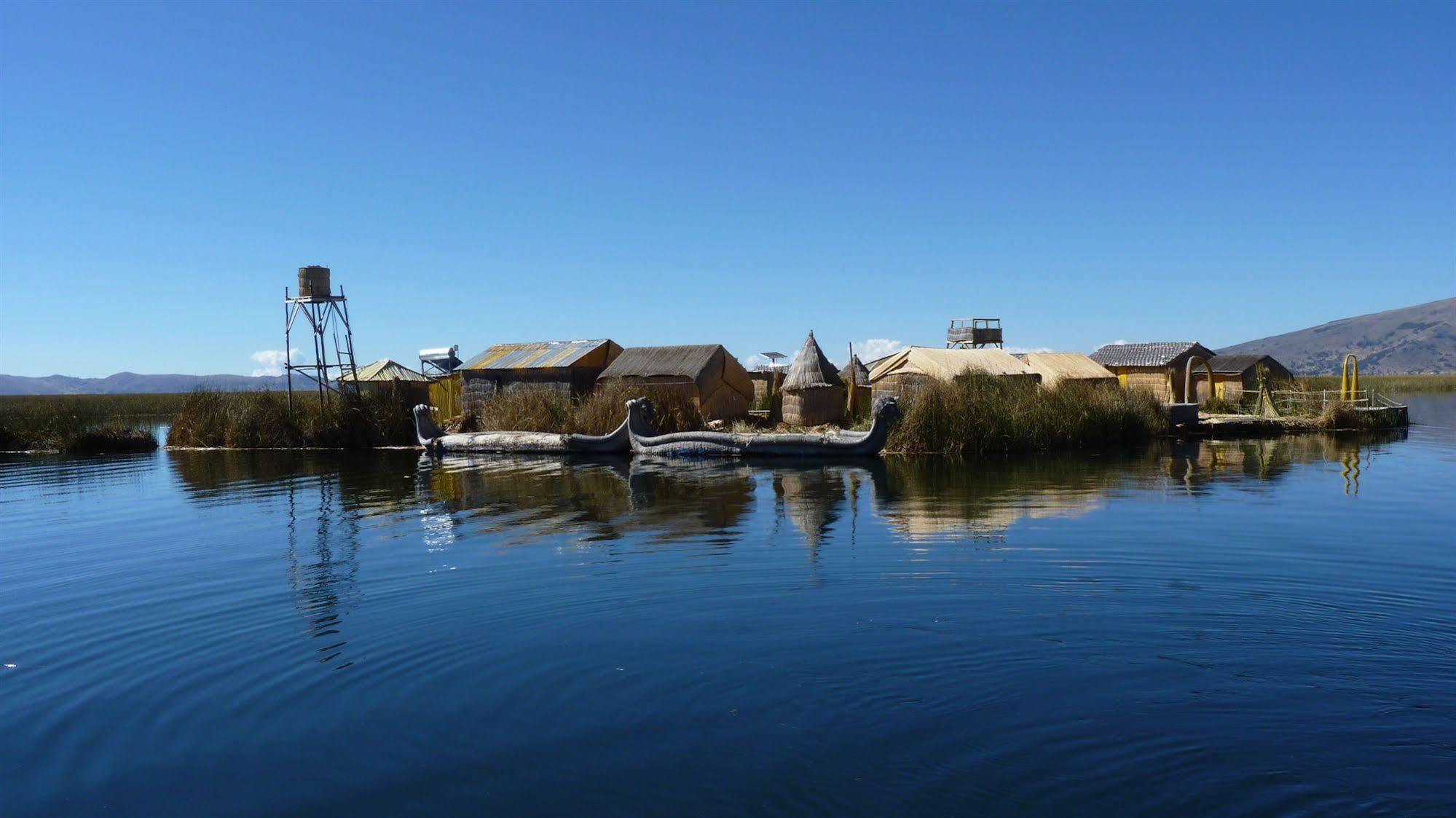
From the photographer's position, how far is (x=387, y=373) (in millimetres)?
39188

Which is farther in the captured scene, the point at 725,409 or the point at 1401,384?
the point at 1401,384

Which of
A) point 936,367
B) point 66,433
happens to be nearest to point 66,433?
point 66,433

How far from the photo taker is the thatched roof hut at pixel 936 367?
98.9 feet

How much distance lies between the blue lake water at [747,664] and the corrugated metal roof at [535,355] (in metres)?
19.8

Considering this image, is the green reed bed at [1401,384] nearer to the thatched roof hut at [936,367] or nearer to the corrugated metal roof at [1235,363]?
the corrugated metal roof at [1235,363]

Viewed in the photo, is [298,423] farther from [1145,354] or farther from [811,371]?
[1145,354]

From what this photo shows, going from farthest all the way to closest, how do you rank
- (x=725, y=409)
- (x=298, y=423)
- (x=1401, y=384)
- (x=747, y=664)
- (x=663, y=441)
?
(x=1401, y=384) < (x=298, y=423) < (x=725, y=409) < (x=663, y=441) < (x=747, y=664)

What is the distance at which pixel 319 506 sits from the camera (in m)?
18.3

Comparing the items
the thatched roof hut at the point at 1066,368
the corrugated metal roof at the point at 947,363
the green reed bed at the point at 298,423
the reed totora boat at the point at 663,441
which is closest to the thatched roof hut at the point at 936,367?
the corrugated metal roof at the point at 947,363

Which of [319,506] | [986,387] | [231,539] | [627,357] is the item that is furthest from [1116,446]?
[231,539]

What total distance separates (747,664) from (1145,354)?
3825cm

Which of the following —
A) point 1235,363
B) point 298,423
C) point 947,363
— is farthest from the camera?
point 1235,363

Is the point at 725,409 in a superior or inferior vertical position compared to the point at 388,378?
inferior

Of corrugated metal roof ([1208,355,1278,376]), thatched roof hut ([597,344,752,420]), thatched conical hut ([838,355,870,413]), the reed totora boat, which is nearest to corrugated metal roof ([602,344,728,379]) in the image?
thatched roof hut ([597,344,752,420])
